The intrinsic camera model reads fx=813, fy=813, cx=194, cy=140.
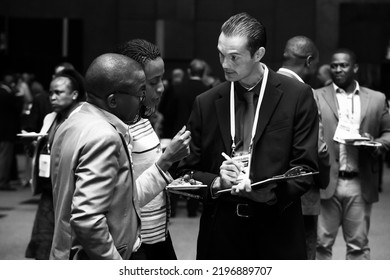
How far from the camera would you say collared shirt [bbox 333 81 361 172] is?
640 cm

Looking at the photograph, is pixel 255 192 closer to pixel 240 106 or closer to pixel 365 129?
pixel 240 106

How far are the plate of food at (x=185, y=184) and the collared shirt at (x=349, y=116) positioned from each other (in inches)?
103

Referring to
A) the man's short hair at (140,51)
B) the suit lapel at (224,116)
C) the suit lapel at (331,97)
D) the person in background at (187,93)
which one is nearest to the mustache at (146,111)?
the man's short hair at (140,51)

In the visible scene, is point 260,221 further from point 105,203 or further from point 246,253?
point 105,203

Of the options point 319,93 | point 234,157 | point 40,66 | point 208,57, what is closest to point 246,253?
point 234,157

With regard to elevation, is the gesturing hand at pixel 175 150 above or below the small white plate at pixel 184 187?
above

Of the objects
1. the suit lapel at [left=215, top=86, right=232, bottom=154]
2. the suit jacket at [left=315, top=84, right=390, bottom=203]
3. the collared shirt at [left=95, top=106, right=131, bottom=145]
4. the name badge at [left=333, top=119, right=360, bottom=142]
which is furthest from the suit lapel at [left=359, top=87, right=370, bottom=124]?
the collared shirt at [left=95, top=106, right=131, bottom=145]

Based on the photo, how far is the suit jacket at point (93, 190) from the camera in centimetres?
293

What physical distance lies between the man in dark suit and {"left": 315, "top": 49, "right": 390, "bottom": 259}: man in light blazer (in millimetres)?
2295

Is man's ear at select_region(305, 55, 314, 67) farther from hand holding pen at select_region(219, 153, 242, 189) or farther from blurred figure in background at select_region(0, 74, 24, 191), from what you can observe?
blurred figure in background at select_region(0, 74, 24, 191)

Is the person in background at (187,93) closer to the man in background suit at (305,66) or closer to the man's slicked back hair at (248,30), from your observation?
the man in background suit at (305,66)

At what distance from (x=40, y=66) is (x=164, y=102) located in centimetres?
1054

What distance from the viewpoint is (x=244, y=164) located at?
3816 mm

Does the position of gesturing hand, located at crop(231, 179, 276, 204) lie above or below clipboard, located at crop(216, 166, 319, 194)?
below
